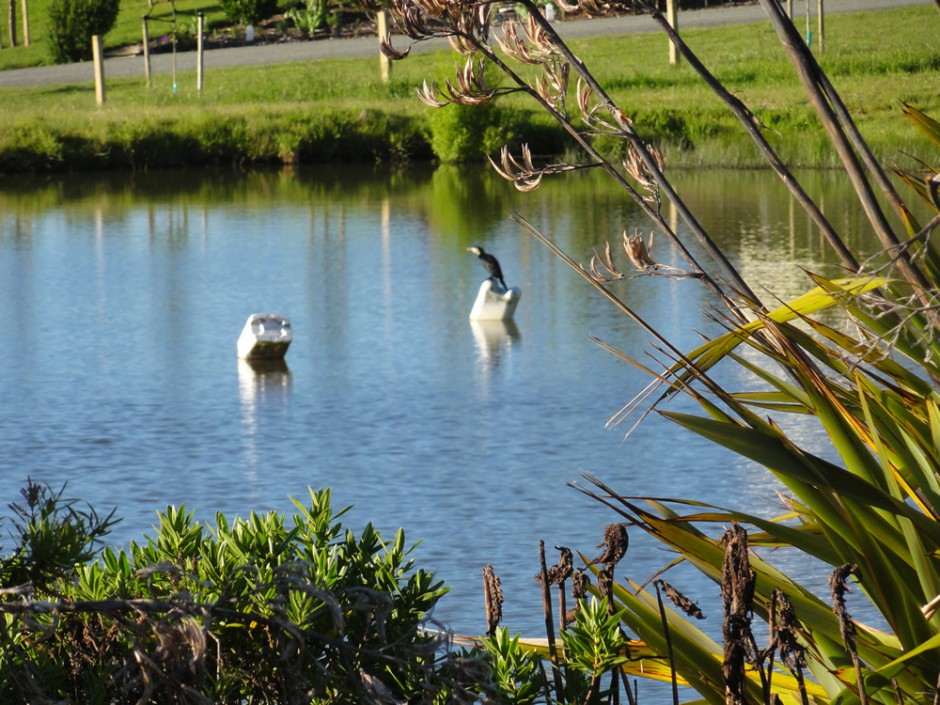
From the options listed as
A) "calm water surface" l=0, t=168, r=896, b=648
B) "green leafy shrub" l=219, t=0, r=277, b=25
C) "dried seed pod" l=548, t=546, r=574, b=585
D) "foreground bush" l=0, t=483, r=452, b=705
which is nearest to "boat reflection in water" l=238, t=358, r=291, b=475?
"calm water surface" l=0, t=168, r=896, b=648

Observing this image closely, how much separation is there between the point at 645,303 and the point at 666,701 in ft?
22.7

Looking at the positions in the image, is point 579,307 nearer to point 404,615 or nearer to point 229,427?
point 229,427

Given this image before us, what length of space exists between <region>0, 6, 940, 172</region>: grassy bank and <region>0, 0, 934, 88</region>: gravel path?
3.65 m

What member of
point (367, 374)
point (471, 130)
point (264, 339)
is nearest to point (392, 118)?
point (471, 130)

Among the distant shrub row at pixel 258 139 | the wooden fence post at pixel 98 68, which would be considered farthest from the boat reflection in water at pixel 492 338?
the wooden fence post at pixel 98 68

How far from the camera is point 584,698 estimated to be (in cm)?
194

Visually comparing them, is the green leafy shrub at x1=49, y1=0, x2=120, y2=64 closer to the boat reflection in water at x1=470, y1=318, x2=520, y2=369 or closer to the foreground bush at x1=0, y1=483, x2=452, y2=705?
the boat reflection in water at x1=470, y1=318, x2=520, y2=369

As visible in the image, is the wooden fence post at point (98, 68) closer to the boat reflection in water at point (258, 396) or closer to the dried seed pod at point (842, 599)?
the boat reflection in water at point (258, 396)

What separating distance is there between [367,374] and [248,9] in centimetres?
3000

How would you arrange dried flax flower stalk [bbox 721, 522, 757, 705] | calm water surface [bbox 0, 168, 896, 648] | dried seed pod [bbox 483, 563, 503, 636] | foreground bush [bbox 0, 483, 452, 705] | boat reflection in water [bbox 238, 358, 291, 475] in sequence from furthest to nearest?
boat reflection in water [bbox 238, 358, 291, 475]
calm water surface [bbox 0, 168, 896, 648]
dried seed pod [bbox 483, 563, 503, 636]
foreground bush [bbox 0, 483, 452, 705]
dried flax flower stalk [bbox 721, 522, 757, 705]

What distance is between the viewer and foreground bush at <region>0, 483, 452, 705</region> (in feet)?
5.87

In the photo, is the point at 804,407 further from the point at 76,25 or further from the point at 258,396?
the point at 76,25

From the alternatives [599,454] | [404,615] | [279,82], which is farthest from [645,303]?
[279,82]

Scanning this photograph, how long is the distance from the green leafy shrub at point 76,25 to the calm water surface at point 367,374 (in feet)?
64.6
